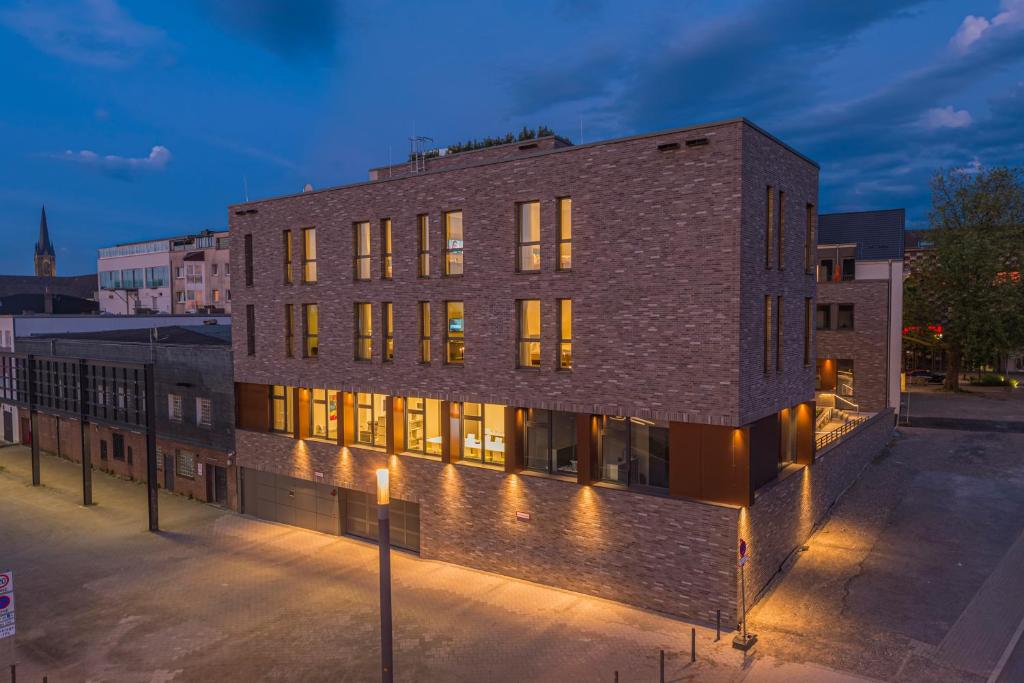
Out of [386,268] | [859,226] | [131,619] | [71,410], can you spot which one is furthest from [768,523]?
[859,226]

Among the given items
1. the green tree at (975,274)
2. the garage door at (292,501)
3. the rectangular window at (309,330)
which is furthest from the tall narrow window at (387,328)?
the green tree at (975,274)

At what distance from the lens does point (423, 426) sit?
23.8m

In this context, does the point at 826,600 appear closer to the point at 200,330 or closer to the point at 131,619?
the point at 131,619

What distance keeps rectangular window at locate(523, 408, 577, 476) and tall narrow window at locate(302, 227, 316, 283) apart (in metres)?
11.0

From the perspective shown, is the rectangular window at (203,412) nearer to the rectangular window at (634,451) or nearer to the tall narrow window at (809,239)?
the rectangular window at (634,451)

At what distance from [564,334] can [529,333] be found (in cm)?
128

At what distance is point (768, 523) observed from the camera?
19.4 meters

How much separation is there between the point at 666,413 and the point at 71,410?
3072cm

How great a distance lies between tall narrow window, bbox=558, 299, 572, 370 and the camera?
20062 mm

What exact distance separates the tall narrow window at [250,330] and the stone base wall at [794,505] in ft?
67.6

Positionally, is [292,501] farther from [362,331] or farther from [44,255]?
[44,255]

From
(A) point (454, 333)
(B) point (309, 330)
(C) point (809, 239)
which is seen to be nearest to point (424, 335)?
(A) point (454, 333)

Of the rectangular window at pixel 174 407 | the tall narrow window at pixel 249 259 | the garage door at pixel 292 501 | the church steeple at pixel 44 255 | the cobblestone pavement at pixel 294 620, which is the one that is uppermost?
the church steeple at pixel 44 255

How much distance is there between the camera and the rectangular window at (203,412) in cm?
3059
